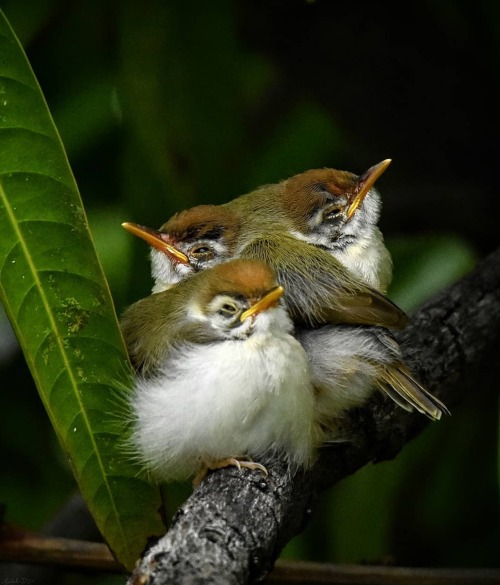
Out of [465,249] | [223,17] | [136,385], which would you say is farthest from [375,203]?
[136,385]

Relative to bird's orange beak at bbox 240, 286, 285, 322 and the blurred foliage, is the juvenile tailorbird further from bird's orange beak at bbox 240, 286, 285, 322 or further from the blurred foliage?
the blurred foliage

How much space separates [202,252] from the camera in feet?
8.90

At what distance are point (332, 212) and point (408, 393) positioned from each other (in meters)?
0.67

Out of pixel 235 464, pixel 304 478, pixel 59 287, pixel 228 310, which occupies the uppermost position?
pixel 59 287

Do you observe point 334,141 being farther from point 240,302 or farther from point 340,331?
point 240,302

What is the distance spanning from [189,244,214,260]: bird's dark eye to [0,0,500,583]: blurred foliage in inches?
14.4

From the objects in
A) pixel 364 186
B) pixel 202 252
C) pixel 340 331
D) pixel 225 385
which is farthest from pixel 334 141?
pixel 225 385

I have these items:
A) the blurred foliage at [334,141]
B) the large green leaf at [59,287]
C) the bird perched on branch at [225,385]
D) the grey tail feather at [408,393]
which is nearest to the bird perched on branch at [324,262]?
the grey tail feather at [408,393]

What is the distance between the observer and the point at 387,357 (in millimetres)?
2271

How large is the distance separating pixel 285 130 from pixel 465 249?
0.67 m

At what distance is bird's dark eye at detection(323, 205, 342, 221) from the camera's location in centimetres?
275

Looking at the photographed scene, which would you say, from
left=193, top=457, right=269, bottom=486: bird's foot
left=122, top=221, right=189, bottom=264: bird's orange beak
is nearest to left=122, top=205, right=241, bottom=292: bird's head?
left=122, top=221, right=189, bottom=264: bird's orange beak

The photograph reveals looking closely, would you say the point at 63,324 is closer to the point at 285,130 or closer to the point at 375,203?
the point at 375,203

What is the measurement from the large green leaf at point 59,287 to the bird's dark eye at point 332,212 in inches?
36.6
